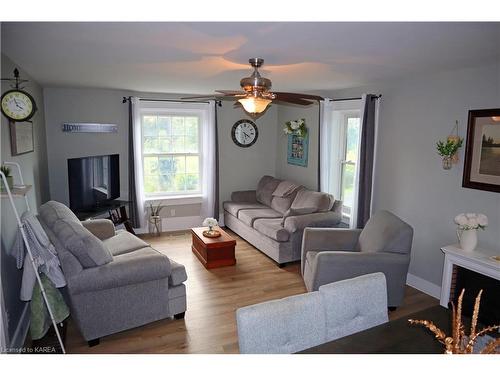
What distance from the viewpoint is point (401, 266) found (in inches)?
131

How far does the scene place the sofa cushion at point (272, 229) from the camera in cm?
448

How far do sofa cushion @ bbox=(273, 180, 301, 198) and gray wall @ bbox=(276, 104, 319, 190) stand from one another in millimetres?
280

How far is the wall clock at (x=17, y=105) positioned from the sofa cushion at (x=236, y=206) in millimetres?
3540

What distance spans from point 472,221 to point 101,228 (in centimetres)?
383

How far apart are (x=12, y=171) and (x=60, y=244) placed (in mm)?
841

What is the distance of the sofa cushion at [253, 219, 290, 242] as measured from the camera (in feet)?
14.7

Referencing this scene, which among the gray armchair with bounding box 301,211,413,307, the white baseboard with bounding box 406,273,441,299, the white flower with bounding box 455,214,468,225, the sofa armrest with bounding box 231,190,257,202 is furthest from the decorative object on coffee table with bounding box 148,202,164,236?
the white flower with bounding box 455,214,468,225

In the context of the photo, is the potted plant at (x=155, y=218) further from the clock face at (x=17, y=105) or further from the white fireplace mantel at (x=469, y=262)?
the white fireplace mantel at (x=469, y=262)

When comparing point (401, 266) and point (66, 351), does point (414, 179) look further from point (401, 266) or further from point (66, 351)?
point (66, 351)

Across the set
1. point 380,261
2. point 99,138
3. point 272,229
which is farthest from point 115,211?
point 380,261

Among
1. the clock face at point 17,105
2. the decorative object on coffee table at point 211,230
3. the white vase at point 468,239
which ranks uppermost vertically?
the clock face at point 17,105

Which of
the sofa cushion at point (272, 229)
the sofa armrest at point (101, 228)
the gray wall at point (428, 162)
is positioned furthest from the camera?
the sofa cushion at point (272, 229)

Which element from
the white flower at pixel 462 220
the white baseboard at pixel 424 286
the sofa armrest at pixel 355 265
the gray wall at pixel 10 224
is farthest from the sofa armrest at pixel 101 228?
the white flower at pixel 462 220
